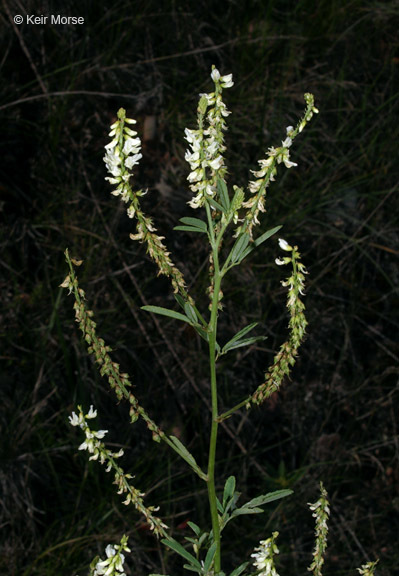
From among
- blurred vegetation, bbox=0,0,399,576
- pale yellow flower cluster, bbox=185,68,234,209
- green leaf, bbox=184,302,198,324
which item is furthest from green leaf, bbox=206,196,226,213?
blurred vegetation, bbox=0,0,399,576

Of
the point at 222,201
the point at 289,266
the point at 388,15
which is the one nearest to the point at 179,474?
the point at 289,266

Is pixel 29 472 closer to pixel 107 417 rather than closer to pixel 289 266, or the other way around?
pixel 107 417

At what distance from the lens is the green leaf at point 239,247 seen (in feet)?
4.84

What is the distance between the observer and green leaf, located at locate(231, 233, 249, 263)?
1.47 metres

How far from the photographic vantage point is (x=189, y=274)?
3633 mm

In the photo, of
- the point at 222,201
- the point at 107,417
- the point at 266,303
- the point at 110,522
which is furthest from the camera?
the point at 266,303

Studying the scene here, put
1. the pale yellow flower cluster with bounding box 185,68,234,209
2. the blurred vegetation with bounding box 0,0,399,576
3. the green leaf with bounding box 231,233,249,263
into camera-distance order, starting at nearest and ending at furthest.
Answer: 1. the pale yellow flower cluster with bounding box 185,68,234,209
2. the green leaf with bounding box 231,233,249,263
3. the blurred vegetation with bounding box 0,0,399,576

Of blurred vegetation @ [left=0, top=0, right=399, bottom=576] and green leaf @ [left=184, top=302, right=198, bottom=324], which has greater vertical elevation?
green leaf @ [left=184, top=302, right=198, bottom=324]

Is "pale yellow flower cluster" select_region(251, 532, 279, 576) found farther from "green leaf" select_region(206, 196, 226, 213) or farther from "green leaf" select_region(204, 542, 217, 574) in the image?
"green leaf" select_region(206, 196, 226, 213)

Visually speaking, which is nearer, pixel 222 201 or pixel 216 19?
pixel 222 201

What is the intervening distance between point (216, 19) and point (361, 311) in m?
1.93

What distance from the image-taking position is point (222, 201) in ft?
4.91

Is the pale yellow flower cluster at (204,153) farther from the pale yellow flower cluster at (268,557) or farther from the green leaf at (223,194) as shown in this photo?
the pale yellow flower cluster at (268,557)

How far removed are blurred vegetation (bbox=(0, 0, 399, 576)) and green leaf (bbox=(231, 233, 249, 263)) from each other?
189cm
